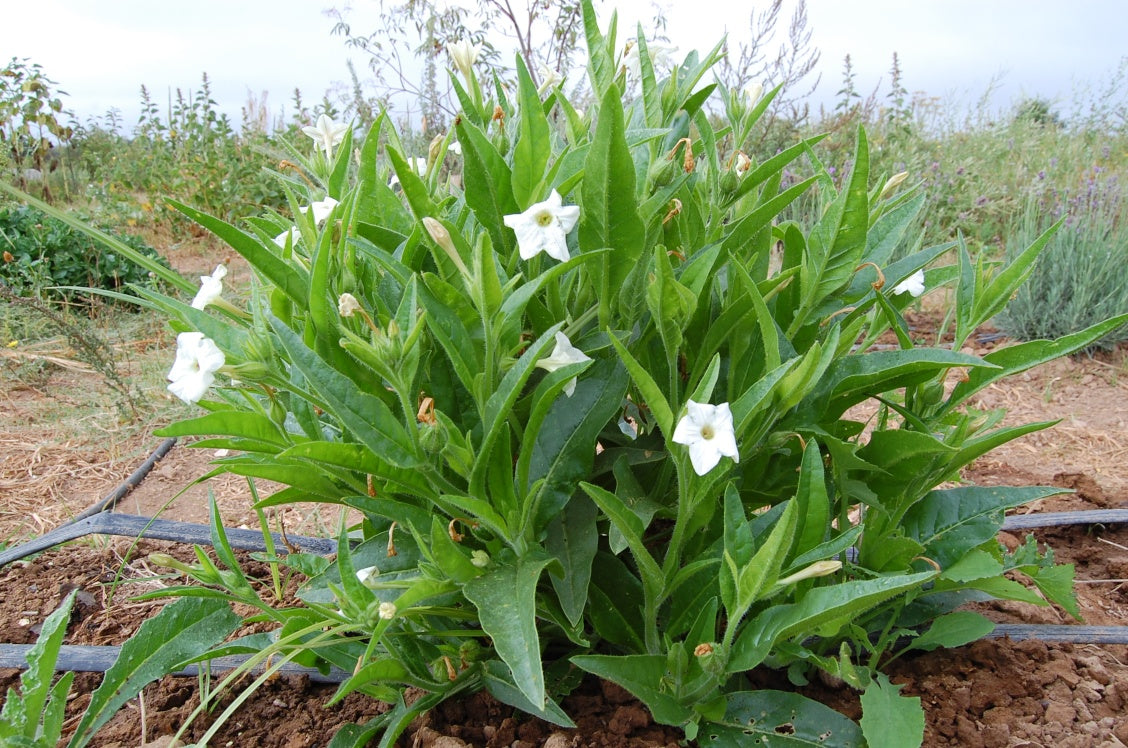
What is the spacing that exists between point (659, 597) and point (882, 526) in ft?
1.33

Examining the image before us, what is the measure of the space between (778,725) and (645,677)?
209 millimetres

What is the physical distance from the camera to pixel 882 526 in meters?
1.28

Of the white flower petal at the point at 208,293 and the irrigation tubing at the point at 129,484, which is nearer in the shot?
the white flower petal at the point at 208,293

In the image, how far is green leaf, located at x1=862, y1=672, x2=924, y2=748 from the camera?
3.51 ft

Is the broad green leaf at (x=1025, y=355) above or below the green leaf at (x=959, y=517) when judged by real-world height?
above

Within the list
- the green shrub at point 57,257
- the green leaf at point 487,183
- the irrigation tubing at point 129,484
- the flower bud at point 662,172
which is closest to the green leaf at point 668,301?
the flower bud at point 662,172

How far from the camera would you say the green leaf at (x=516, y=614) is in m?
0.92

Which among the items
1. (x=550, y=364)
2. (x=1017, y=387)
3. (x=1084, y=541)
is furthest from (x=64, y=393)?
(x=1017, y=387)

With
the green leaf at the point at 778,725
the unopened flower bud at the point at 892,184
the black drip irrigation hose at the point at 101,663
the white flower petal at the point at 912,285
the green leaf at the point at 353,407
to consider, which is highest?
the unopened flower bud at the point at 892,184

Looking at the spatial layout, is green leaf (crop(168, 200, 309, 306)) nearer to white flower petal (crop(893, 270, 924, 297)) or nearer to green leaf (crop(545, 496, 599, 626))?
green leaf (crop(545, 496, 599, 626))

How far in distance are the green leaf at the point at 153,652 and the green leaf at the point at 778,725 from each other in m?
0.80

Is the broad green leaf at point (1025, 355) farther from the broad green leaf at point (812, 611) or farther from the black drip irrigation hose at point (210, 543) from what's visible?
the black drip irrigation hose at point (210, 543)

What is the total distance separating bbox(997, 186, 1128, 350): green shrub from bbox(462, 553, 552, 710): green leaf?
4.27m

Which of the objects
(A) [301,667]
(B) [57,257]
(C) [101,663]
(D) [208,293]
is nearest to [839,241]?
(D) [208,293]
